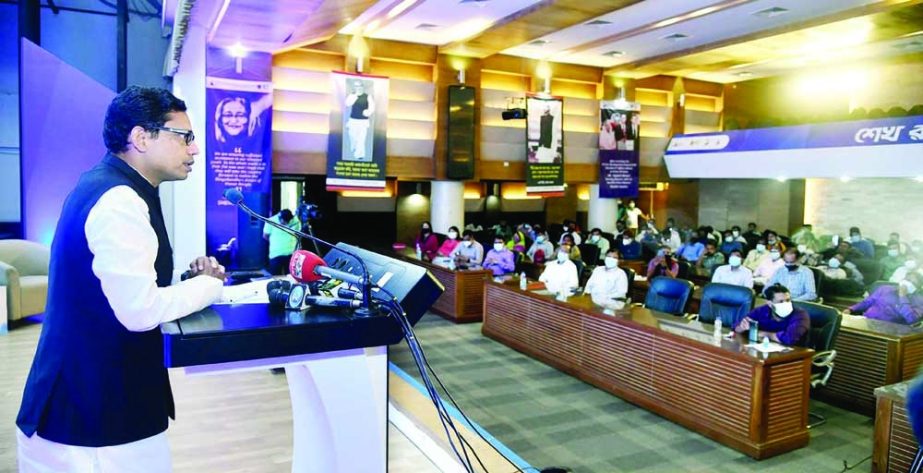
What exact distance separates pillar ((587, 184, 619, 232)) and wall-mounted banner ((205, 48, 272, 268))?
26.0 ft

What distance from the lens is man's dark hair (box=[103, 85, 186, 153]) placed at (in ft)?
5.14

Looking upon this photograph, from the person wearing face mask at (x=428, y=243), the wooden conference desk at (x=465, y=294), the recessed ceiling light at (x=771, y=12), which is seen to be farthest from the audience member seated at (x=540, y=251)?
the recessed ceiling light at (x=771, y=12)

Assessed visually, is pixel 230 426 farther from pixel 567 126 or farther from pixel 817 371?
pixel 567 126

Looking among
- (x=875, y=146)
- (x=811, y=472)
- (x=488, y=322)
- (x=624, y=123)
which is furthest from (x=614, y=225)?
(x=811, y=472)

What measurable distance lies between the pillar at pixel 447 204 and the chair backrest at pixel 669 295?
6435 mm

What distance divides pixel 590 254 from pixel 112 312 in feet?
33.9

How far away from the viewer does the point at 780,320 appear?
5.22m

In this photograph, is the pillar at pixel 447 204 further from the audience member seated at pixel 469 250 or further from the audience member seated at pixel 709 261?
the audience member seated at pixel 709 261

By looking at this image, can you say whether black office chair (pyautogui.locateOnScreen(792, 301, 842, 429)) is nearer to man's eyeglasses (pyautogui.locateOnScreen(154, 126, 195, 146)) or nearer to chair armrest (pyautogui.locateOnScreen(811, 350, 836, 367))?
chair armrest (pyautogui.locateOnScreen(811, 350, 836, 367))

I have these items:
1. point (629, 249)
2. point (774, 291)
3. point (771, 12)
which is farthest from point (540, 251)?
point (774, 291)

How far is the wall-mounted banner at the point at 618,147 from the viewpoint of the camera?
13898mm

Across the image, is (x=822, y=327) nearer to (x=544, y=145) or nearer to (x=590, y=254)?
(x=590, y=254)

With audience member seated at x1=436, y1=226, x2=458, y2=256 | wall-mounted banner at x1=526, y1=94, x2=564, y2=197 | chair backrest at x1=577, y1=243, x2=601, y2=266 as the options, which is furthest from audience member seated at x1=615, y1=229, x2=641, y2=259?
audience member seated at x1=436, y1=226, x2=458, y2=256

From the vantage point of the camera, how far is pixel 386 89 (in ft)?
36.1
